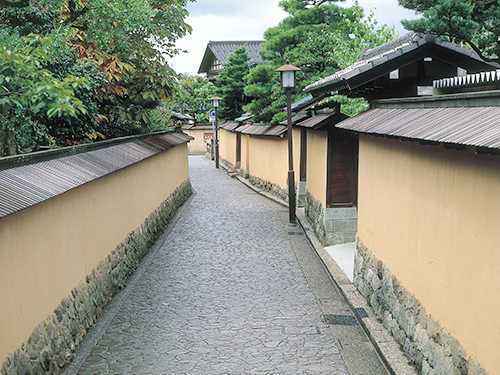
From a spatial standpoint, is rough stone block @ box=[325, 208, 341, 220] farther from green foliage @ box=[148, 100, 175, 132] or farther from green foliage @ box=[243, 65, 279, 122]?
green foliage @ box=[243, 65, 279, 122]

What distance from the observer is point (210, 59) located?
186 ft

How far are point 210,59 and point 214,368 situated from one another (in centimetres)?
5336

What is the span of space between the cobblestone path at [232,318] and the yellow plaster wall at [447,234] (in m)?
1.36

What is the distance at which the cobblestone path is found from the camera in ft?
20.9

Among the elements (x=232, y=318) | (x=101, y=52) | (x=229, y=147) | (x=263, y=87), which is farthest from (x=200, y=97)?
(x=232, y=318)

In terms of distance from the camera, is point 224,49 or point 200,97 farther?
point 224,49

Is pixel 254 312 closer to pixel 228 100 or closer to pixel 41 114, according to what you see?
pixel 41 114

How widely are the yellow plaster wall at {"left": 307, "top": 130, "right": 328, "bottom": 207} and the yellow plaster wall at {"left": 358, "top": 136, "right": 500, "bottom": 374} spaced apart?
544cm

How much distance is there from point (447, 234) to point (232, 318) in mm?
3939

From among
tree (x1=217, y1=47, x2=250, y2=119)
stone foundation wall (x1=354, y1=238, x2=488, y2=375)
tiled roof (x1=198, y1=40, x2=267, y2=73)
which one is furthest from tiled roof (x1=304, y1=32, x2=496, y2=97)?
tiled roof (x1=198, y1=40, x2=267, y2=73)

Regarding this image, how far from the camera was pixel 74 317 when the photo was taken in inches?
273

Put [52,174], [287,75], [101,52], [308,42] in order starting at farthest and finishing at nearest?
[308,42] → [287,75] → [101,52] → [52,174]

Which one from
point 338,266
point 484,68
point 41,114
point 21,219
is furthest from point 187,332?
point 484,68

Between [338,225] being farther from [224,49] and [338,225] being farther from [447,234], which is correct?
[224,49]
